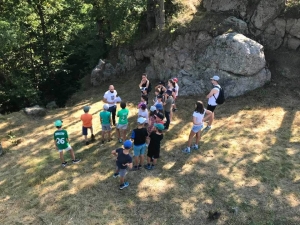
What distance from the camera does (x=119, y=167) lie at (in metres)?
8.45

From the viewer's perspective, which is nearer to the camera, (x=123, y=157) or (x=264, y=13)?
(x=123, y=157)

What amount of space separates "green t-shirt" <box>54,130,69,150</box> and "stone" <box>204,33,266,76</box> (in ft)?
30.9

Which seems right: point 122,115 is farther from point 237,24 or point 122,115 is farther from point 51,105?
point 237,24

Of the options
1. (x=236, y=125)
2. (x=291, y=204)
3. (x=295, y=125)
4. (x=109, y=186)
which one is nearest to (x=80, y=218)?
(x=109, y=186)

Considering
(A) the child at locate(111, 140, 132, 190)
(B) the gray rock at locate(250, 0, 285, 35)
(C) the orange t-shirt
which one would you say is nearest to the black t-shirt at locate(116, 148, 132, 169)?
(A) the child at locate(111, 140, 132, 190)

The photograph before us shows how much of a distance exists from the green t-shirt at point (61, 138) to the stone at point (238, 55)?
9421 mm

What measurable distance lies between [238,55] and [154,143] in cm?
823

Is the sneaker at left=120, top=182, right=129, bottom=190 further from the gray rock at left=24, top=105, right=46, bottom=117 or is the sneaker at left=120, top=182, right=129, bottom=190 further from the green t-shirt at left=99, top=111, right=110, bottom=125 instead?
the gray rock at left=24, top=105, right=46, bottom=117

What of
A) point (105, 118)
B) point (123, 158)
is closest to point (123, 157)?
point (123, 158)

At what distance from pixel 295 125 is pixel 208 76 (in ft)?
17.6

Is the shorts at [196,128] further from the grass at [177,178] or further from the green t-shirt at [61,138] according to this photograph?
the green t-shirt at [61,138]

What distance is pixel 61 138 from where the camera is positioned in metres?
9.63

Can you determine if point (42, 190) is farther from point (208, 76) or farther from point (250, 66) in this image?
point (250, 66)

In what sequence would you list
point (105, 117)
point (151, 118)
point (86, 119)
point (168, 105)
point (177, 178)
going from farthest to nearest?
point (168, 105), point (86, 119), point (105, 117), point (151, 118), point (177, 178)
